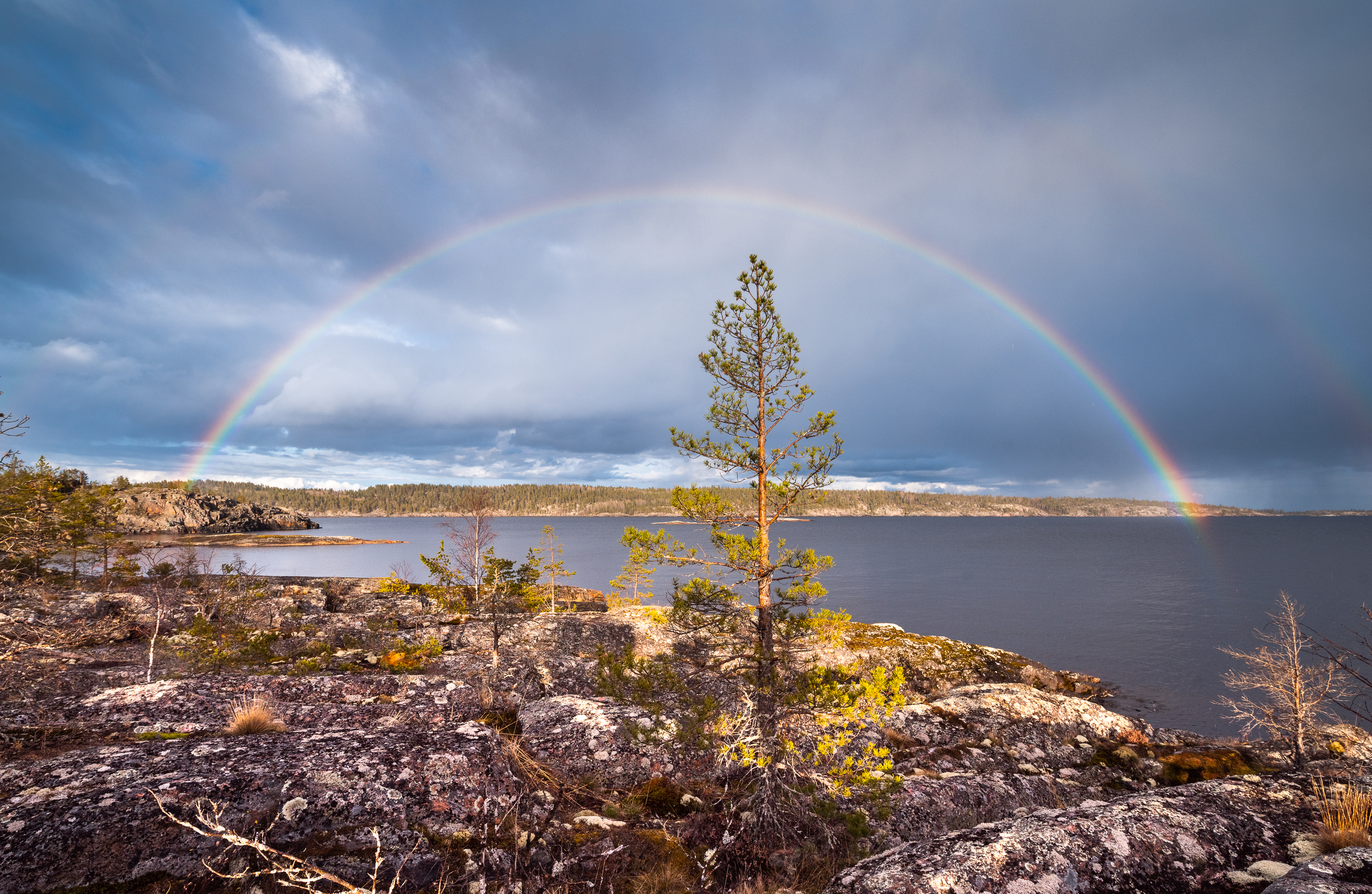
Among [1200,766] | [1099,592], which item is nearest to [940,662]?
[1200,766]

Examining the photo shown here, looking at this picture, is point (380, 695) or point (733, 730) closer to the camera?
point (733, 730)

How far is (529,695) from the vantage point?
1589cm

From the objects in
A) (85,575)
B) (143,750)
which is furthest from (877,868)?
(85,575)

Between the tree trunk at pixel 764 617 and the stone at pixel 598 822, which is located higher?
the tree trunk at pixel 764 617

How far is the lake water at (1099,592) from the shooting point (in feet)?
144

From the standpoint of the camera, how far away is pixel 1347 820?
6352 mm

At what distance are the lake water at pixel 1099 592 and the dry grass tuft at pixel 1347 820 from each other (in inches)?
927

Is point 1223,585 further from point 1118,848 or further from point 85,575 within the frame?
point 85,575

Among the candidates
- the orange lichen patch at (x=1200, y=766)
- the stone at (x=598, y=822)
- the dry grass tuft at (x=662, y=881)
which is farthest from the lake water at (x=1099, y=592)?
the dry grass tuft at (x=662, y=881)

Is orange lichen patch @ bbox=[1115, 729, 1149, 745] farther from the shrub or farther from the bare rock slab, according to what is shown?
the shrub

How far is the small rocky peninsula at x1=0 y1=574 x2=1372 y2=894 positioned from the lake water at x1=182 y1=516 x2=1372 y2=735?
1870 centimetres

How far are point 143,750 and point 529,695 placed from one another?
989 cm

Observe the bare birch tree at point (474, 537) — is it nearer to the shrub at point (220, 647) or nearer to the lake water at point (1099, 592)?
the shrub at point (220, 647)

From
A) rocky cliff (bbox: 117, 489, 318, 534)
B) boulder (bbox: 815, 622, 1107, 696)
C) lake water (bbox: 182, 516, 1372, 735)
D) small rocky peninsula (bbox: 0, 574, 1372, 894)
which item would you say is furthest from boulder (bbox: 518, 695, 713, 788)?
rocky cliff (bbox: 117, 489, 318, 534)
